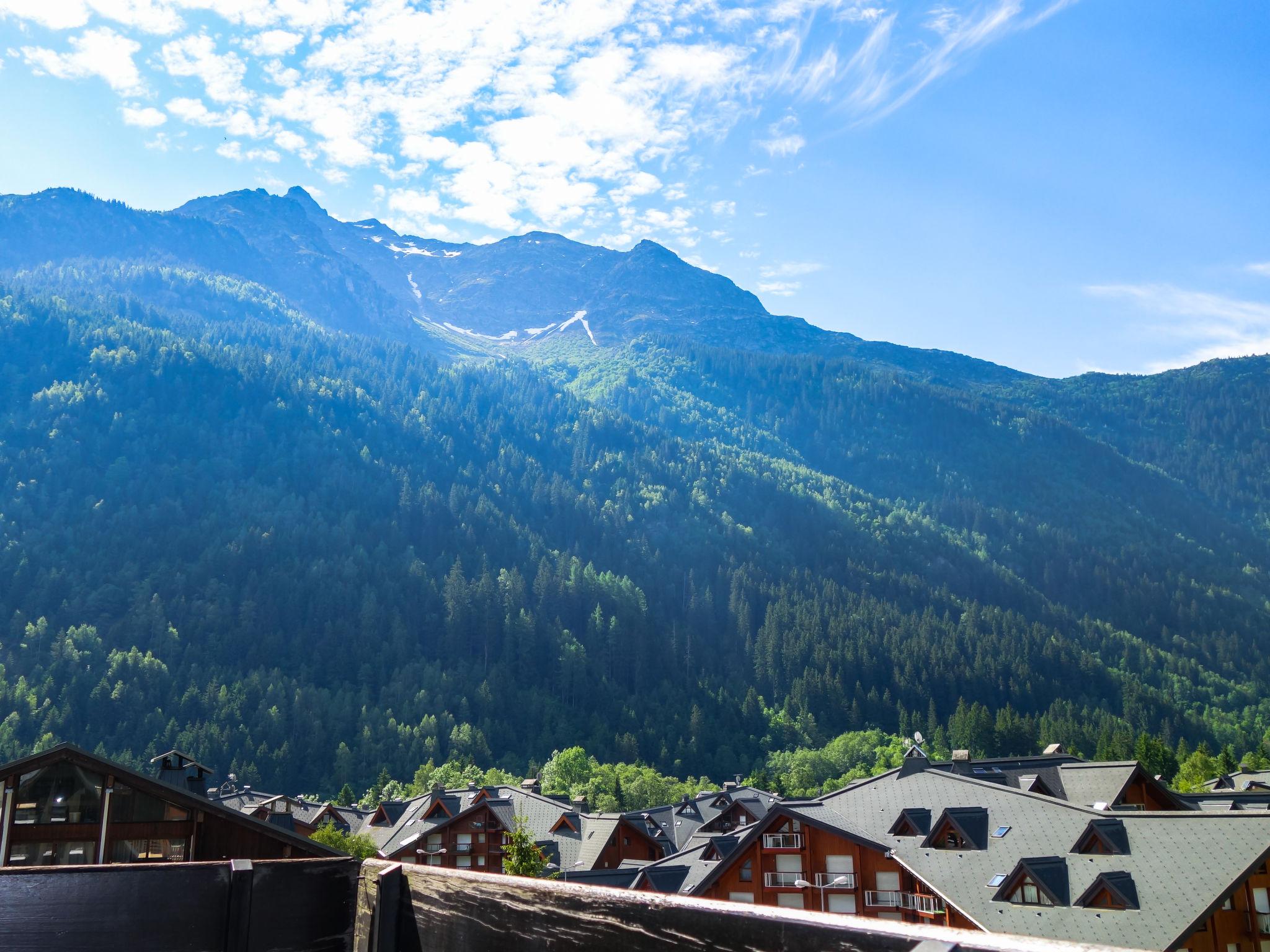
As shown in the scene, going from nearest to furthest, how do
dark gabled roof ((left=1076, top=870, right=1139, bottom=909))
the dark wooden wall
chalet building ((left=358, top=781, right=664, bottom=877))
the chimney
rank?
1. the dark wooden wall
2. dark gabled roof ((left=1076, top=870, right=1139, bottom=909))
3. the chimney
4. chalet building ((left=358, top=781, right=664, bottom=877))

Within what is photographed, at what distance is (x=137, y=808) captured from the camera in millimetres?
17422

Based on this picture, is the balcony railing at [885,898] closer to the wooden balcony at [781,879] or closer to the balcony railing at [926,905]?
the balcony railing at [926,905]

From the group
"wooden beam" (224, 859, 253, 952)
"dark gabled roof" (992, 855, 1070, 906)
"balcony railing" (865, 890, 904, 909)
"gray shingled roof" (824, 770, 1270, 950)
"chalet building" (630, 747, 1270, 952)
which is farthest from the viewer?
"balcony railing" (865, 890, 904, 909)

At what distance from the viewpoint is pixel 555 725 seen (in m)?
157

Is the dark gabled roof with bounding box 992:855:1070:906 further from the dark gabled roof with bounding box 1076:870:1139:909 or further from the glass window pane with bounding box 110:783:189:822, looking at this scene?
the glass window pane with bounding box 110:783:189:822

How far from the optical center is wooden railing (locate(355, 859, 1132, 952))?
2.30 m

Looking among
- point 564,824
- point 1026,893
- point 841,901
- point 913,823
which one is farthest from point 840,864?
point 564,824

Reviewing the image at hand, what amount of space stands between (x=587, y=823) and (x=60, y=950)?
219ft

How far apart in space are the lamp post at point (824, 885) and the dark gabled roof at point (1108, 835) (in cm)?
1031

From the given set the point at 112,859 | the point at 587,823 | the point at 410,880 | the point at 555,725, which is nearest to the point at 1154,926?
the point at 112,859

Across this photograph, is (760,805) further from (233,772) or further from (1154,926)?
(233,772)

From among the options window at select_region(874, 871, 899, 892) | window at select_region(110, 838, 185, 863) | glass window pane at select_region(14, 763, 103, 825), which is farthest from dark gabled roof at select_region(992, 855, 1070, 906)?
glass window pane at select_region(14, 763, 103, 825)

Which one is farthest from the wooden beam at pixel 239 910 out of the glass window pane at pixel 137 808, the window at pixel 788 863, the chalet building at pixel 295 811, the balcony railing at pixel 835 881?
the chalet building at pixel 295 811

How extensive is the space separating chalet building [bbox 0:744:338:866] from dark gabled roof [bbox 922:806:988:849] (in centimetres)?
2702
